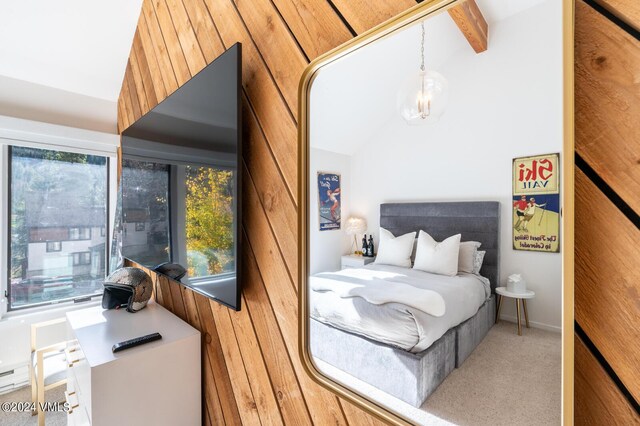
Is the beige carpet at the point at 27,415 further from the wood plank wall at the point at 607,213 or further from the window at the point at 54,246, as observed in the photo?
the wood plank wall at the point at 607,213

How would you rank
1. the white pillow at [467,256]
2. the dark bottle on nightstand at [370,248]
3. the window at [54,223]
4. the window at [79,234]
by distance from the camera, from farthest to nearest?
the window at [79,234], the window at [54,223], the dark bottle on nightstand at [370,248], the white pillow at [467,256]

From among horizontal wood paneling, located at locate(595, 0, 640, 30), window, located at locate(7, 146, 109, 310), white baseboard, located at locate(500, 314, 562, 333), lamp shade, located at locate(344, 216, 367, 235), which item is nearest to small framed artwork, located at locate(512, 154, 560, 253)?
white baseboard, located at locate(500, 314, 562, 333)

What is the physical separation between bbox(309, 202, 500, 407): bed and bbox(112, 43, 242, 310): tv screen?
57cm

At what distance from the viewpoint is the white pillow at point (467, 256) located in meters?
0.56

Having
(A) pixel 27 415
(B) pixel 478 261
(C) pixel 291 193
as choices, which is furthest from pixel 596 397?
(A) pixel 27 415

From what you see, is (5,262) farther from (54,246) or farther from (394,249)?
(394,249)

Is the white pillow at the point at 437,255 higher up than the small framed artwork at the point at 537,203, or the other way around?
the small framed artwork at the point at 537,203

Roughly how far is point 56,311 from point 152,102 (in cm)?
190

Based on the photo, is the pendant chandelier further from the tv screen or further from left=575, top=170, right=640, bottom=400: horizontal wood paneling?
the tv screen

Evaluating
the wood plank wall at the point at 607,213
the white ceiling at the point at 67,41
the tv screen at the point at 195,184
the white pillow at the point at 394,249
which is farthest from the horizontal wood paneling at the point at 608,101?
the white ceiling at the point at 67,41

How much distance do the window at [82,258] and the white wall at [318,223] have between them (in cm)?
279

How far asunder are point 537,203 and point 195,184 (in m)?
1.29

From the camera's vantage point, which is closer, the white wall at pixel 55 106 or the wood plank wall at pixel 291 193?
the wood plank wall at pixel 291 193

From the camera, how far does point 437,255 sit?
602 mm
